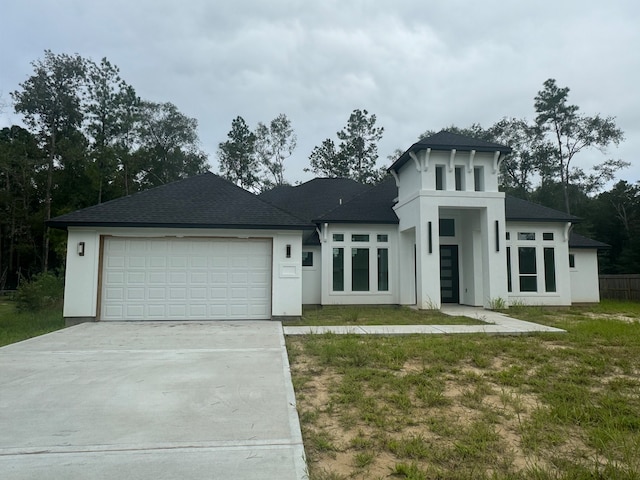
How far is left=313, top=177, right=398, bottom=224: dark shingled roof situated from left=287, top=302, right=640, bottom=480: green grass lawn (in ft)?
25.8

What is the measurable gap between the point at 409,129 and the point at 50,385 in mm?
34126

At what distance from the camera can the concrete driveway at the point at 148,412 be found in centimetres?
282

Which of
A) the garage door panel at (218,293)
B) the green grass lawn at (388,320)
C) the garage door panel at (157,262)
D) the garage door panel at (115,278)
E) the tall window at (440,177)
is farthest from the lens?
the tall window at (440,177)

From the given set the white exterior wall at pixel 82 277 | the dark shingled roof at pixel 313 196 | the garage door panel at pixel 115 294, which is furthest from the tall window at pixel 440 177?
the white exterior wall at pixel 82 277

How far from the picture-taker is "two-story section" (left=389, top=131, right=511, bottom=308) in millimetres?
12727

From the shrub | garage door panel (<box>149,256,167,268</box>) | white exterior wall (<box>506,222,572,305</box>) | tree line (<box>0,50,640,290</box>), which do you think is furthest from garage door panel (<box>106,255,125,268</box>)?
tree line (<box>0,50,640,290</box>)

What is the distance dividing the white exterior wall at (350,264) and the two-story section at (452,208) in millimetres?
344

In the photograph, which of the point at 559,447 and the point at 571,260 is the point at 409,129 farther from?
the point at 559,447

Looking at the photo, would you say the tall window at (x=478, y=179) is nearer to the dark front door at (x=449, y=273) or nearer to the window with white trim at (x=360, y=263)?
the dark front door at (x=449, y=273)

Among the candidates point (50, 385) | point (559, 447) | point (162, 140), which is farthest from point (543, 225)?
point (162, 140)

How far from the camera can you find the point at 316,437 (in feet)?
10.9

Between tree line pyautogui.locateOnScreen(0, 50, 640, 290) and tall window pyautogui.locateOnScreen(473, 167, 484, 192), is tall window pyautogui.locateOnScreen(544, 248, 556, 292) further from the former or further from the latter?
tree line pyautogui.locateOnScreen(0, 50, 640, 290)

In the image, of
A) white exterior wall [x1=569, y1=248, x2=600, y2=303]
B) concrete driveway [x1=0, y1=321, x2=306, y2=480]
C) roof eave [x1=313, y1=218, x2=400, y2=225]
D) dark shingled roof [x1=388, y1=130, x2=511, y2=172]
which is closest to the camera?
concrete driveway [x1=0, y1=321, x2=306, y2=480]

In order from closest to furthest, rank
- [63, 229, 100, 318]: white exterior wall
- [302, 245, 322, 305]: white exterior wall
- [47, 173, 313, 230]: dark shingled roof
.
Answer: [63, 229, 100, 318]: white exterior wall < [47, 173, 313, 230]: dark shingled roof < [302, 245, 322, 305]: white exterior wall
